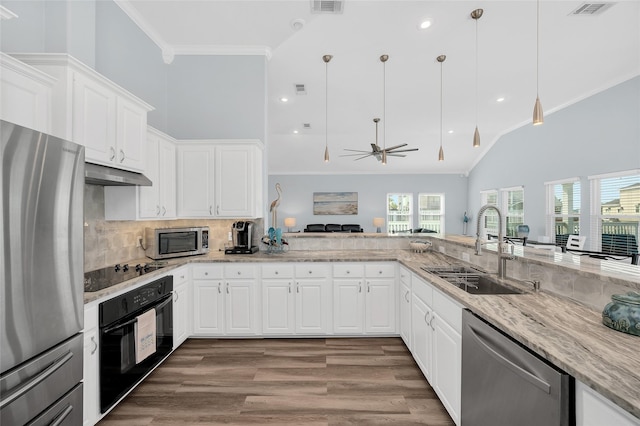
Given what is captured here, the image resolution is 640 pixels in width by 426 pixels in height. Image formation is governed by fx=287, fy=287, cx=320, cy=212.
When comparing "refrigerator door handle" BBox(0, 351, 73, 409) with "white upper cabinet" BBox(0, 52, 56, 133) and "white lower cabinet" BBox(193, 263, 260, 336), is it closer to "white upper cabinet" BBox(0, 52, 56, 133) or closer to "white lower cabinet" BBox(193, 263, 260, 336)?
"white upper cabinet" BBox(0, 52, 56, 133)

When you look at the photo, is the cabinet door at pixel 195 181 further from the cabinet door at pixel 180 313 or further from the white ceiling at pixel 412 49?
the white ceiling at pixel 412 49

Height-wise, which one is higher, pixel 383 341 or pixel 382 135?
pixel 382 135

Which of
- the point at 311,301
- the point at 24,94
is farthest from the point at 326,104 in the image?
the point at 24,94

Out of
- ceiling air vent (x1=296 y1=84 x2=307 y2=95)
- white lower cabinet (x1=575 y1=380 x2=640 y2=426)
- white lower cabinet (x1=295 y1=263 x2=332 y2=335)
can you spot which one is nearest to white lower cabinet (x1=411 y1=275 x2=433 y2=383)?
white lower cabinet (x1=295 y1=263 x2=332 y2=335)

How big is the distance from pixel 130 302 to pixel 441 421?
2.33 m

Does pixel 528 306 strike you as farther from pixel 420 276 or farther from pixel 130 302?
pixel 130 302

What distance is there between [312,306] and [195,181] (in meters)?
1.94

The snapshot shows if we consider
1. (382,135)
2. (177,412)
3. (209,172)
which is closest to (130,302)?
(177,412)

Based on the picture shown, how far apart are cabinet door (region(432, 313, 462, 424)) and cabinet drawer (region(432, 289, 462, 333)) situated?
0.12 ft

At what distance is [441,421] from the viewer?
1933mm

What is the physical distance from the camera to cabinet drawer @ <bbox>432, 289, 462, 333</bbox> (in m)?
1.72

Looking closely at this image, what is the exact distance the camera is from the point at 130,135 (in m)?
2.43

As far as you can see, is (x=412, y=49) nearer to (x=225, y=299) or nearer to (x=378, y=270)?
(x=378, y=270)

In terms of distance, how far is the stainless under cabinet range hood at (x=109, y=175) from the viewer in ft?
6.42
